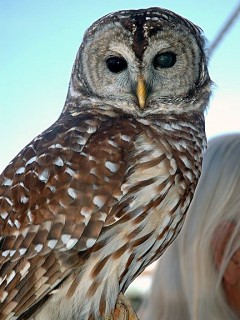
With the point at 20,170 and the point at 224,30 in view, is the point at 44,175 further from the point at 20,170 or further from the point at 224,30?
the point at 224,30

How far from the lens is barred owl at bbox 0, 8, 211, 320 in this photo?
5.73 ft

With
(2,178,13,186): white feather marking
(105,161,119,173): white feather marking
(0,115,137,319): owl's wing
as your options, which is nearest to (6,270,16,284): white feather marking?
(0,115,137,319): owl's wing

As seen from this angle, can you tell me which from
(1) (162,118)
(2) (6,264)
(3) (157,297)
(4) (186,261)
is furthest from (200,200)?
(2) (6,264)

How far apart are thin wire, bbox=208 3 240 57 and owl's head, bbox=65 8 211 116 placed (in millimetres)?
145

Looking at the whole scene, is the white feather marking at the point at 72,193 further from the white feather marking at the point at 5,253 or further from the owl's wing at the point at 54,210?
the white feather marking at the point at 5,253

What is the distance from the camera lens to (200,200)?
2.39 meters

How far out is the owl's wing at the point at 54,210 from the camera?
1739mm

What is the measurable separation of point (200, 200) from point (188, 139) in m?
0.50

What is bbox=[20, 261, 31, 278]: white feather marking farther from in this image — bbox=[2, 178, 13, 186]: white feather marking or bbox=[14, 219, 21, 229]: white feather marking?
bbox=[2, 178, 13, 186]: white feather marking

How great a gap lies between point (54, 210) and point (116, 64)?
1.49 feet

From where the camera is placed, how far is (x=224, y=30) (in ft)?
8.46

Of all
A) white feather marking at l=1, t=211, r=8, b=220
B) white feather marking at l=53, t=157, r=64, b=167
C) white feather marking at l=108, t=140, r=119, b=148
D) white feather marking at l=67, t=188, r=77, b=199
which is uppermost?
white feather marking at l=108, t=140, r=119, b=148

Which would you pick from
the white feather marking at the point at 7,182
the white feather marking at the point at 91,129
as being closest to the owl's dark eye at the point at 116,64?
the white feather marking at the point at 91,129

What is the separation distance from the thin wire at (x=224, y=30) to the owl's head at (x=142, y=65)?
145 millimetres
